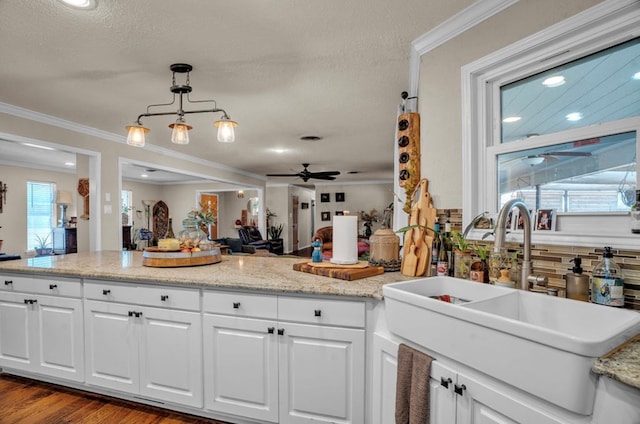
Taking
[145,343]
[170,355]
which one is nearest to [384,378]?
[170,355]

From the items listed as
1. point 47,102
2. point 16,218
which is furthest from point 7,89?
point 16,218

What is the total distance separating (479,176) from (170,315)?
74.2 inches

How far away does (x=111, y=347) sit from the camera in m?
2.03

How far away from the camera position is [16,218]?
6.98m

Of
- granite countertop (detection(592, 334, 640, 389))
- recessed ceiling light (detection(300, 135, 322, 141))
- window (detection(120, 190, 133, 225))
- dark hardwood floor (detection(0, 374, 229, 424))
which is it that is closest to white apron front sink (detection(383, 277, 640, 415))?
granite countertop (detection(592, 334, 640, 389))

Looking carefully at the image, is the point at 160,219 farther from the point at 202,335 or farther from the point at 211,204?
the point at 202,335

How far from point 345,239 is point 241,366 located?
2.94ft

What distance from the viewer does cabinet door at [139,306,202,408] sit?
6.07ft

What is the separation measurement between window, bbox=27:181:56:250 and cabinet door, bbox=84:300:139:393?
23.3ft

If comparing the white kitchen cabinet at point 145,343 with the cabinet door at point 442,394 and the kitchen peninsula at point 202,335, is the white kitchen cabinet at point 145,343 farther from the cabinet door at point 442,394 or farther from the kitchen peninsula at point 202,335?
the cabinet door at point 442,394

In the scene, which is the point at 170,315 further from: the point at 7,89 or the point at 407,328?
the point at 7,89

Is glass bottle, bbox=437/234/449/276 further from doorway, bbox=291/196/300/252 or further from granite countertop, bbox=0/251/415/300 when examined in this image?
doorway, bbox=291/196/300/252

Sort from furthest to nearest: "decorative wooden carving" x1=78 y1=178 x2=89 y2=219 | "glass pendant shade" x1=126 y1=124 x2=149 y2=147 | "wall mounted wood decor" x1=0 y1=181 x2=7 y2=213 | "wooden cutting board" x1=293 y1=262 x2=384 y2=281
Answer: "wall mounted wood decor" x1=0 y1=181 x2=7 y2=213
"decorative wooden carving" x1=78 y1=178 x2=89 y2=219
"glass pendant shade" x1=126 y1=124 x2=149 y2=147
"wooden cutting board" x1=293 y1=262 x2=384 y2=281

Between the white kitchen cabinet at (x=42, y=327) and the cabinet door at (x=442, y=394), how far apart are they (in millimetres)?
2111
